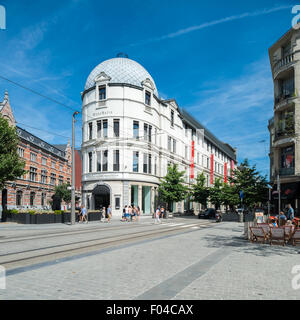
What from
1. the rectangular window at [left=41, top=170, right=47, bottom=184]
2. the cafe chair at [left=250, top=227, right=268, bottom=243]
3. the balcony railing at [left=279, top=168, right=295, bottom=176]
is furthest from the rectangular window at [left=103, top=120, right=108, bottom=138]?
the cafe chair at [left=250, top=227, right=268, bottom=243]

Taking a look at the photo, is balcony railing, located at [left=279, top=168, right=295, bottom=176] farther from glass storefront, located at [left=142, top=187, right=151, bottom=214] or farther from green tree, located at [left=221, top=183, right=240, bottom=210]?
glass storefront, located at [left=142, top=187, right=151, bottom=214]

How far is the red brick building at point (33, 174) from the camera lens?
133 feet

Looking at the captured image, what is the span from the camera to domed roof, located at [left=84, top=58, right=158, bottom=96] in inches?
1453

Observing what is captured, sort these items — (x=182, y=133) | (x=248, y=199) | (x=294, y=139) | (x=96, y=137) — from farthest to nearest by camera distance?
1. (x=182, y=133)
2. (x=96, y=137)
3. (x=248, y=199)
4. (x=294, y=139)

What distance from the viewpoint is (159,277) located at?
6242 mm

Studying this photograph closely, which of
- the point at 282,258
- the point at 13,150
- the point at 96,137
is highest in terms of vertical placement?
the point at 96,137

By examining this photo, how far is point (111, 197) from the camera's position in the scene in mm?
33938

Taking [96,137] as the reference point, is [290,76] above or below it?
above

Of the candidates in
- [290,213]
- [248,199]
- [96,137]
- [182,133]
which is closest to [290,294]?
[290,213]

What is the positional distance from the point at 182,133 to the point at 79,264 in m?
41.9

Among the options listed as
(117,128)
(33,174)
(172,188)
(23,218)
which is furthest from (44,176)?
(23,218)

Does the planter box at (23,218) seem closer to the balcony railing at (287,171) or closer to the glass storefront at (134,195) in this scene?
the glass storefront at (134,195)

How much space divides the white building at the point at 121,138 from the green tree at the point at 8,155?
11.0m

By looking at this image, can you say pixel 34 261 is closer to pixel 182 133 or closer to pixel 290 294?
pixel 290 294
